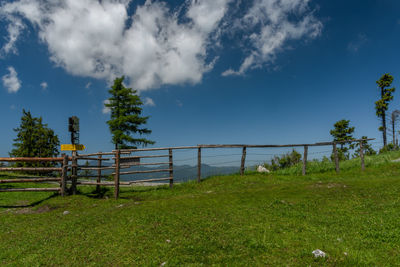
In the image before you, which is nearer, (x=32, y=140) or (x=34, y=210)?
(x=34, y=210)

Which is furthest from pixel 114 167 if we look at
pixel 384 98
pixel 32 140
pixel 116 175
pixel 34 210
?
pixel 384 98

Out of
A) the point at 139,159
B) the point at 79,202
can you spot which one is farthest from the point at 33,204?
the point at 139,159

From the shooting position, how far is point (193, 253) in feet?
14.4

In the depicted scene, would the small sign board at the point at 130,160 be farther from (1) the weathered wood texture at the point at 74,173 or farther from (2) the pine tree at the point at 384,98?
(2) the pine tree at the point at 384,98

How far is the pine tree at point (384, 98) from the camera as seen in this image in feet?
104

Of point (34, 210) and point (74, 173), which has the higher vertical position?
point (74, 173)

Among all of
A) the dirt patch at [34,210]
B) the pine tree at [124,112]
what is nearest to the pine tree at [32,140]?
the pine tree at [124,112]

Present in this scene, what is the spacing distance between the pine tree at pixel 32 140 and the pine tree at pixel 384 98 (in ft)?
159

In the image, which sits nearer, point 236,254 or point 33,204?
point 236,254

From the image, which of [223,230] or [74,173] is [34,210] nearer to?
[74,173]

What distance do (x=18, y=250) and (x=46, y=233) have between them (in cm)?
106

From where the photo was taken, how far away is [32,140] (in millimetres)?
29031

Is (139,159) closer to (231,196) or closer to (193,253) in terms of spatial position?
(231,196)

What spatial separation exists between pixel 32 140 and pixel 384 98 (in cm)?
5096
